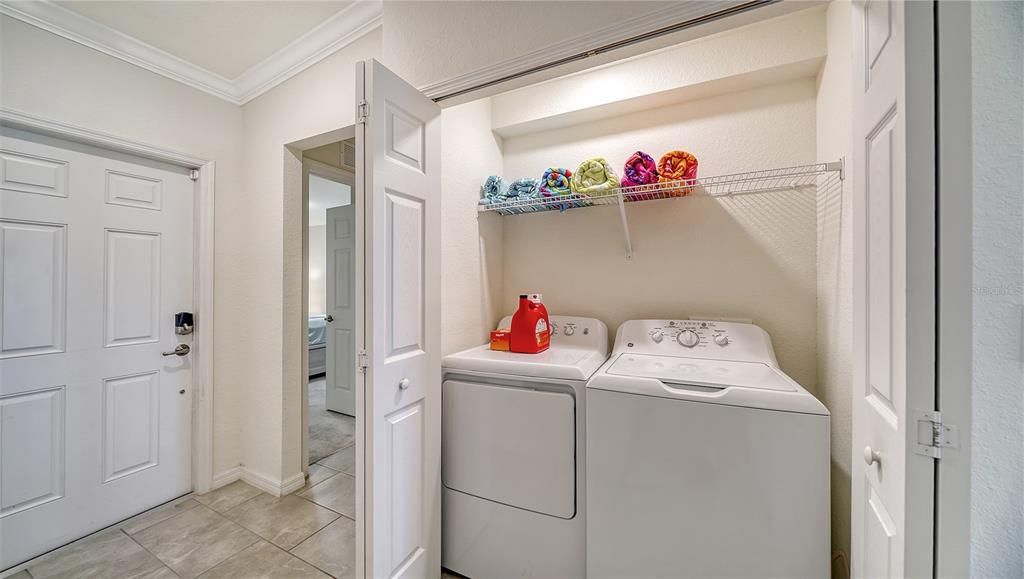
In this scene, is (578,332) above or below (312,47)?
below

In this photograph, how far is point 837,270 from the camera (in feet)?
4.42

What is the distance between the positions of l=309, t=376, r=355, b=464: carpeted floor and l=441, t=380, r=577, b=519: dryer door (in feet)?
5.78

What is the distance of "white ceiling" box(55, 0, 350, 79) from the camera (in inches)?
67.4

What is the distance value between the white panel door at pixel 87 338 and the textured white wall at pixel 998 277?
10.7 feet

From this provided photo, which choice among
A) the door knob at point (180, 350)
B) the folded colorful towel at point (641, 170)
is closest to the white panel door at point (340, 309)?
the door knob at point (180, 350)

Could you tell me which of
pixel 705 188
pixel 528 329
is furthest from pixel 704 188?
pixel 528 329

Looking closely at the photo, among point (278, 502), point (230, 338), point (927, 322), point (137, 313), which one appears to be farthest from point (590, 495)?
point (137, 313)

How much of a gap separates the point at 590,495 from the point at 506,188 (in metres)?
1.57

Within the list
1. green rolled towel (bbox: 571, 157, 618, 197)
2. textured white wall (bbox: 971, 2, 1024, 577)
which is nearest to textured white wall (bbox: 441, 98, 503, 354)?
green rolled towel (bbox: 571, 157, 618, 197)

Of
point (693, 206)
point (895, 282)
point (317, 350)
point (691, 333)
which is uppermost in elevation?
point (693, 206)

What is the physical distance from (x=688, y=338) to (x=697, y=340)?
39 mm

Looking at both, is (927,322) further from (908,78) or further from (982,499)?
(908,78)

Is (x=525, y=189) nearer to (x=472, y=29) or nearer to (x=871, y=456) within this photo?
(x=472, y=29)

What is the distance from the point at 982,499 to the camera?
24.8 inches
